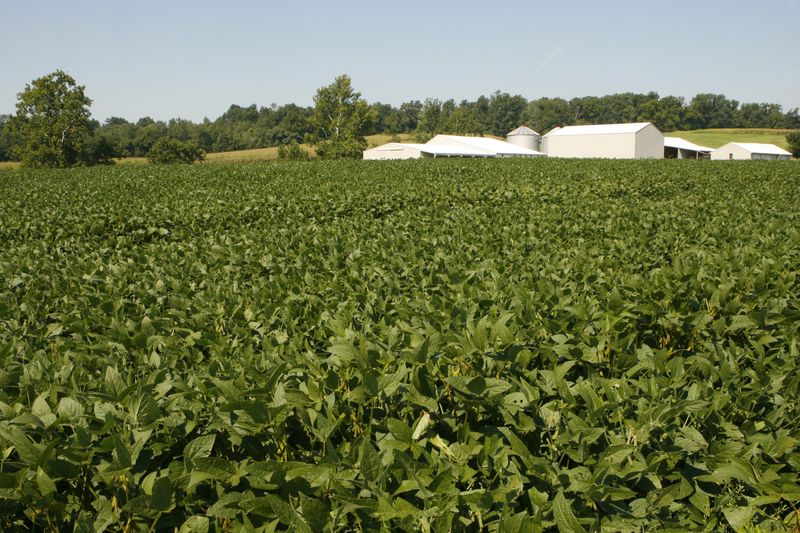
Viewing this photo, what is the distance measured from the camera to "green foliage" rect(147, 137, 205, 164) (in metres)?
82.1

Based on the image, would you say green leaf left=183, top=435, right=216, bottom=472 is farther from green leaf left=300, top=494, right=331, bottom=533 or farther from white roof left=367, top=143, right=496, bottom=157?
white roof left=367, top=143, right=496, bottom=157

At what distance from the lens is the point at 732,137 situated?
123 m

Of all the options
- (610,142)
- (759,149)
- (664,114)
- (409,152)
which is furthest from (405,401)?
(664,114)

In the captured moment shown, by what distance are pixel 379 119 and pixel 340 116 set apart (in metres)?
70.9

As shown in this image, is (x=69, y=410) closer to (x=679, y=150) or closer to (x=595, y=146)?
(x=595, y=146)

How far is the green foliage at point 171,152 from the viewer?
82.1 meters

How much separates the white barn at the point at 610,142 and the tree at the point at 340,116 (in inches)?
1226

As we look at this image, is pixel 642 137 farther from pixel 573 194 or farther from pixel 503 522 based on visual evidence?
pixel 503 522

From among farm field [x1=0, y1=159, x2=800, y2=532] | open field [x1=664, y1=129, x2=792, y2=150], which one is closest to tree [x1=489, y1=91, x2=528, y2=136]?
open field [x1=664, y1=129, x2=792, y2=150]

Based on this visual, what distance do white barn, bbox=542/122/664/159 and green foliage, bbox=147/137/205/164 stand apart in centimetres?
5264

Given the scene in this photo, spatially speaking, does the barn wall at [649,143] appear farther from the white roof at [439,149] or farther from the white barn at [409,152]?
the white barn at [409,152]

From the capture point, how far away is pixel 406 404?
2283 mm

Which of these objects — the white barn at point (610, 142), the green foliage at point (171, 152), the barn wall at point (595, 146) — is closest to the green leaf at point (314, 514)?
the barn wall at point (595, 146)

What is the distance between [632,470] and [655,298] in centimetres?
207
